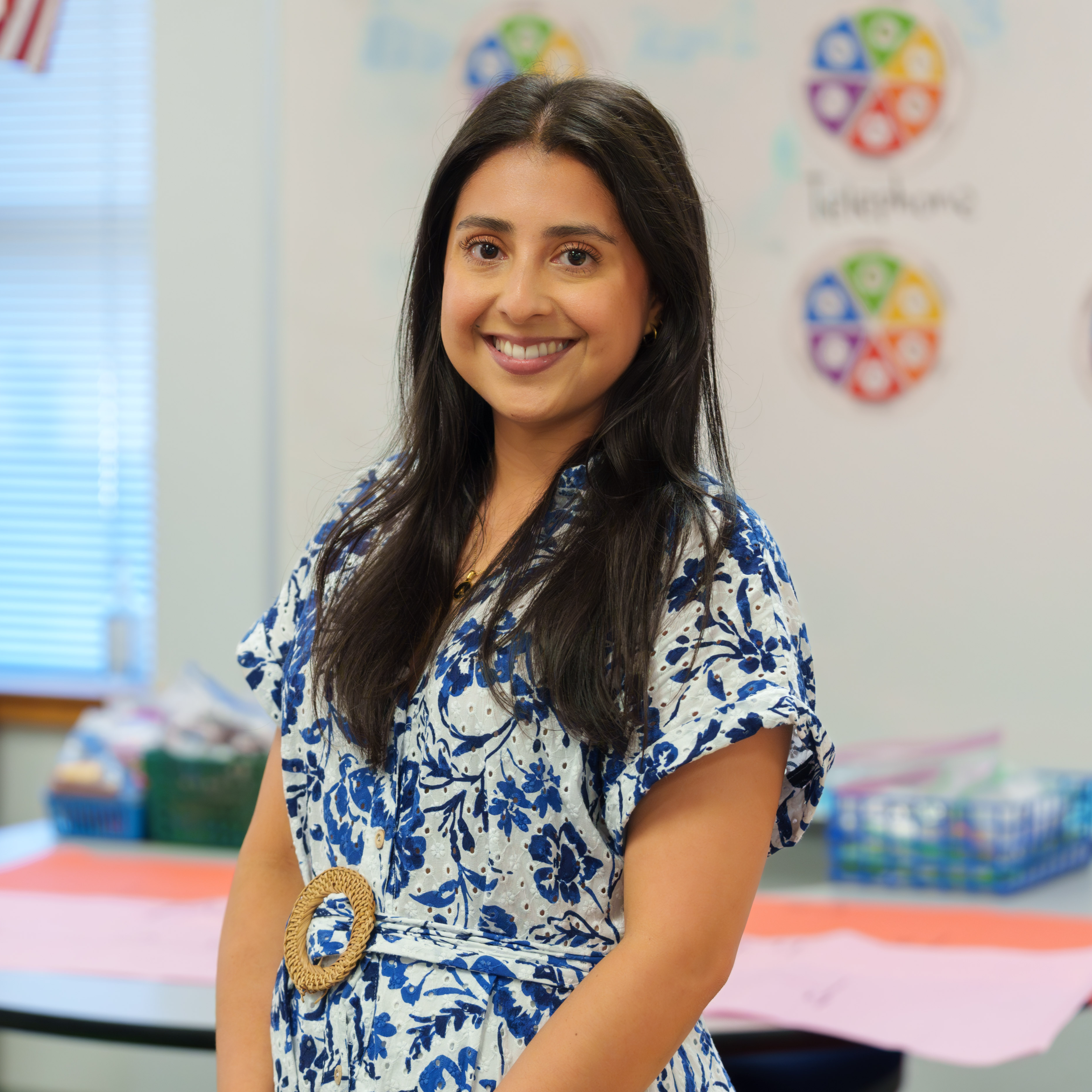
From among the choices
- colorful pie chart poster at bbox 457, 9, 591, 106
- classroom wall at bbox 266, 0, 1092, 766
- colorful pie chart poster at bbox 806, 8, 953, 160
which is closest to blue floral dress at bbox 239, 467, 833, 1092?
classroom wall at bbox 266, 0, 1092, 766

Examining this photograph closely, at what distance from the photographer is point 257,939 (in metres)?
1.18

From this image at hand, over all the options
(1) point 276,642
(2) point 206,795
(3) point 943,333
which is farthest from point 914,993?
(3) point 943,333

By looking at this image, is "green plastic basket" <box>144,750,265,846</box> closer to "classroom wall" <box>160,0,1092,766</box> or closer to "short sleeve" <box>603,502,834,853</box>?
"classroom wall" <box>160,0,1092,766</box>

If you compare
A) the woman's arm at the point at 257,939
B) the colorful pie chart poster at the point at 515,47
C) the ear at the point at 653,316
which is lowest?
the woman's arm at the point at 257,939

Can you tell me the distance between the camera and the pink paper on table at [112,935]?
5.12 ft

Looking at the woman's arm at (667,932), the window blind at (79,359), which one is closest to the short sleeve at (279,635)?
the woman's arm at (667,932)

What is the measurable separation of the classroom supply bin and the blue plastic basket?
1193 mm

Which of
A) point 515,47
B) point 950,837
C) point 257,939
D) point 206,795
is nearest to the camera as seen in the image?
point 257,939

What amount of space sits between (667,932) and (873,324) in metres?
1.89

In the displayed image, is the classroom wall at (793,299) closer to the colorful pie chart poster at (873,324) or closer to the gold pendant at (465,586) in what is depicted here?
the colorful pie chart poster at (873,324)

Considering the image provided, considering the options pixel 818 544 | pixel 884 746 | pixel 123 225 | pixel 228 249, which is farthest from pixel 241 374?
pixel 884 746

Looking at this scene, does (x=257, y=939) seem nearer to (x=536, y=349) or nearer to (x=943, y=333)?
(x=536, y=349)

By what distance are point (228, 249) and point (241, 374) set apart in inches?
11.1

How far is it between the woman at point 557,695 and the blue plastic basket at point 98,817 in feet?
3.96
